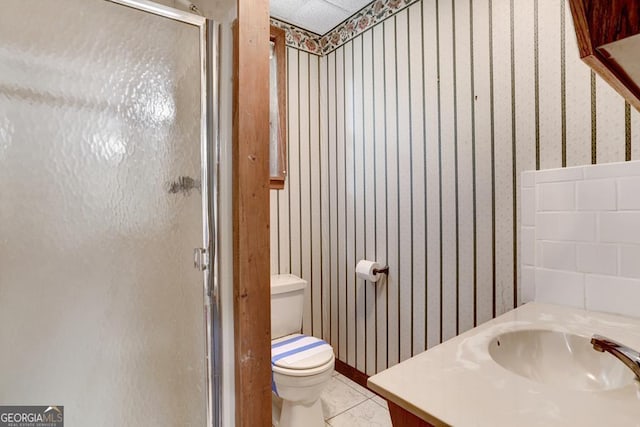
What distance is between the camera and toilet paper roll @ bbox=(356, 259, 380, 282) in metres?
1.81

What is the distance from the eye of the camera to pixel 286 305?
188 cm

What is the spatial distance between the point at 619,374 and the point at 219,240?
1.21 m

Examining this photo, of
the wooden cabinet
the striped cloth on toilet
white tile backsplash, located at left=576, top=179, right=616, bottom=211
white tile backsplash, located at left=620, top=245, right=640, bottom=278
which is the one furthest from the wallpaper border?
the striped cloth on toilet

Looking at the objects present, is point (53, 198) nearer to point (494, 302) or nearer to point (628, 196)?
point (494, 302)

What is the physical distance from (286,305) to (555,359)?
1.35 metres

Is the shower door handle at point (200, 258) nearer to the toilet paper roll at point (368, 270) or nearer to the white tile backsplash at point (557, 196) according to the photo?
the toilet paper roll at point (368, 270)

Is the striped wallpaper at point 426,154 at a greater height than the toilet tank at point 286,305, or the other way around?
the striped wallpaper at point 426,154

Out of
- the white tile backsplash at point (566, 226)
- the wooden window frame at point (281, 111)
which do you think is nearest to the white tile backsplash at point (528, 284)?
the white tile backsplash at point (566, 226)

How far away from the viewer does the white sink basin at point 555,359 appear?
80cm

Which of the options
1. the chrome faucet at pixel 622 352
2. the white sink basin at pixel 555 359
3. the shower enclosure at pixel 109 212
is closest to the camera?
the chrome faucet at pixel 622 352

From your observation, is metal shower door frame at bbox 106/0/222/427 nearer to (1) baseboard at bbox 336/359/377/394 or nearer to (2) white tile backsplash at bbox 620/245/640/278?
(1) baseboard at bbox 336/359/377/394

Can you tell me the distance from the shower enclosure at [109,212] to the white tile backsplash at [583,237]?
1247 millimetres

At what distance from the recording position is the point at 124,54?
1.02m

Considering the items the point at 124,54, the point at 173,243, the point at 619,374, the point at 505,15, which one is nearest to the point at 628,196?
the point at 619,374
